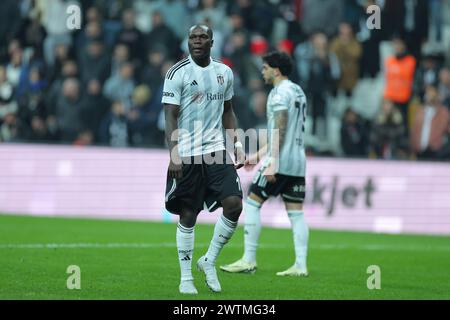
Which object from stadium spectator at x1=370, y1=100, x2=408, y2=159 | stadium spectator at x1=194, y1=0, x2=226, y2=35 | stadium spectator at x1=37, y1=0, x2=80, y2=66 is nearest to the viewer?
stadium spectator at x1=370, y1=100, x2=408, y2=159

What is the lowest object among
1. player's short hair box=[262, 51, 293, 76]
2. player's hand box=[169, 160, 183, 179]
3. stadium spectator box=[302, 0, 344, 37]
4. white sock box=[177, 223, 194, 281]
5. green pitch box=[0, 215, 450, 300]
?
green pitch box=[0, 215, 450, 300]

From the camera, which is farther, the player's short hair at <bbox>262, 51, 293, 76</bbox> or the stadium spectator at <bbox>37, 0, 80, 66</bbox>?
the stadium spectator at <bbox>37, 0, 80, 66</bbox>

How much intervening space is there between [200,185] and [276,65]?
2748 mm

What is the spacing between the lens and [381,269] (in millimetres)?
12875

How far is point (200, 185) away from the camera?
9.98 meters

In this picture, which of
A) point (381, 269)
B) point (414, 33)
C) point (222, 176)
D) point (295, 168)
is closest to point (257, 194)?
point (295, 168)

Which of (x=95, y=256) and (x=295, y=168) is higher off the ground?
(x=295, y=168)

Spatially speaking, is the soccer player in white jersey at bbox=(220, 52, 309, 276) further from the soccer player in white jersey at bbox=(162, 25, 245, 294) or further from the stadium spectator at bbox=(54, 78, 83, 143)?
the stadium spectator at bbox=(54, 78, 83, 143)

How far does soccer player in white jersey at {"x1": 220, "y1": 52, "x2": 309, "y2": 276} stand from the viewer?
12.0 m

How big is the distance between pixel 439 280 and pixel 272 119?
2.56 metres

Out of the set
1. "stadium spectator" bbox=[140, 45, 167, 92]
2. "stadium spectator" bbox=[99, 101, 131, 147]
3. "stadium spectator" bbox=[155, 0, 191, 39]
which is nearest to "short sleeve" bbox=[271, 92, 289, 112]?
"stadium spectator" bbox=[99, 101, 131, 147]

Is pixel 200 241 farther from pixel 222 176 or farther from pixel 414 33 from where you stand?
pixel 414 33

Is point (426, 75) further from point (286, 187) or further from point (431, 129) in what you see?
point (286, 187)

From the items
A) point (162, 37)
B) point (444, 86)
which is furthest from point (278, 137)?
point (162, 37)
